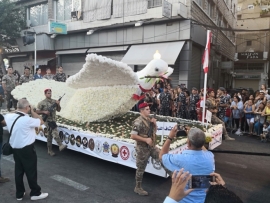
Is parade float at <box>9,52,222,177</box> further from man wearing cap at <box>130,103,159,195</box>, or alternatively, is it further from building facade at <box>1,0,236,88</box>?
building facade at <box>1,0,236,88</box>

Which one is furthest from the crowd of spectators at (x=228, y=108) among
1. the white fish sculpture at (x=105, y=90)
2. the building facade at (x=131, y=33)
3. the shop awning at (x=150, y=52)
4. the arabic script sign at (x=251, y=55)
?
the arabic script sign at (x=251, y=55)

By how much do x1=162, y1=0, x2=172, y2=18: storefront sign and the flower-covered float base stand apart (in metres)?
6.63

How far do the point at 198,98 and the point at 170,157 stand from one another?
7.48 m

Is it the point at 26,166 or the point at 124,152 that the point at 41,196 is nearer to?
the point at 26,166

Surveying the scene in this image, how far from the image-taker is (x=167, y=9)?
11938mm

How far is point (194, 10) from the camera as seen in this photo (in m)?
13.3

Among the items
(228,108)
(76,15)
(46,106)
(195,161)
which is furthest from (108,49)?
(195,161)

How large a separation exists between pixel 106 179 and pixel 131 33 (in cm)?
1113

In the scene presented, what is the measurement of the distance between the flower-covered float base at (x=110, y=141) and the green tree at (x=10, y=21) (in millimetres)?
14986

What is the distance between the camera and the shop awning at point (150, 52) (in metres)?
12.2

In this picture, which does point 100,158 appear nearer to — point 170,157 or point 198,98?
point 170,157

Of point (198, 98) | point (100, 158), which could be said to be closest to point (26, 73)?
point (100, 158)

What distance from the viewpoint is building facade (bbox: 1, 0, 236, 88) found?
1270cm

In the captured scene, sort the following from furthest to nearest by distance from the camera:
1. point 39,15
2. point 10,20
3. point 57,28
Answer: point 39,15
point 10,20
point 57,28
